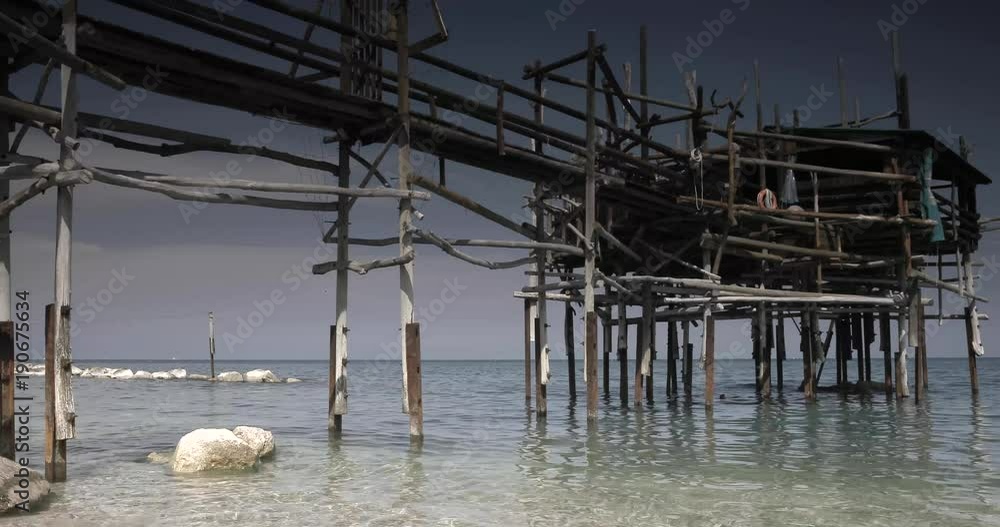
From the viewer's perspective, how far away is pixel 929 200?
22766mm

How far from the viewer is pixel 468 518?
10.0 m

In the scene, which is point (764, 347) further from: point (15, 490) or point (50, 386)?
point (15, 490)

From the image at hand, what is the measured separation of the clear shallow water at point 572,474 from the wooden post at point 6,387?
3.05 ft

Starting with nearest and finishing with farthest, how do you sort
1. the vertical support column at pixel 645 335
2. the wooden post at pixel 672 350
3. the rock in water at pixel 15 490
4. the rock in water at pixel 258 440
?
1. the rock in water at pixel 15 490
2. the rock in water at pixel 258 440
3. the vertical support column at pixel 645 335
4. the wooden post at pixel 672 350

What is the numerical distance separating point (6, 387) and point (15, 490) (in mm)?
1678

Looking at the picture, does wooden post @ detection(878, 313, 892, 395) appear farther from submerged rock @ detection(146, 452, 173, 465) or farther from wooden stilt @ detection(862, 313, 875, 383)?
submerged rock @ detection(146, 452, 173, 465)

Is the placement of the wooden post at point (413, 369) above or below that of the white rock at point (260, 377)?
above

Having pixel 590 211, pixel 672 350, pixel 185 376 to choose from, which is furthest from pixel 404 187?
pixel 185 376

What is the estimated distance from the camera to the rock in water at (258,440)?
48.0 ft

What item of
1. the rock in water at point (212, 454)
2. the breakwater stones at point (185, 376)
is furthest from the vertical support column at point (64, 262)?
the breakwater stones at point (185, 376)

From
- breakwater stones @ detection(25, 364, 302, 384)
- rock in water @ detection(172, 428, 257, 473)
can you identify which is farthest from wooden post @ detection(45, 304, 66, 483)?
breakwater stones @ detection(25, 364, 302, 384)

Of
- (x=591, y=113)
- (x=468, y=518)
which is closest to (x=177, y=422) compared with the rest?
(x=591, y=113)

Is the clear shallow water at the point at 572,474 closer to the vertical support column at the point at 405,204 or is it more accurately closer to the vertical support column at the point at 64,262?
the vertical support column at the point at 64,262

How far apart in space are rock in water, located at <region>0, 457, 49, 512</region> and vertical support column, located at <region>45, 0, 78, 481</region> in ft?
2.69
